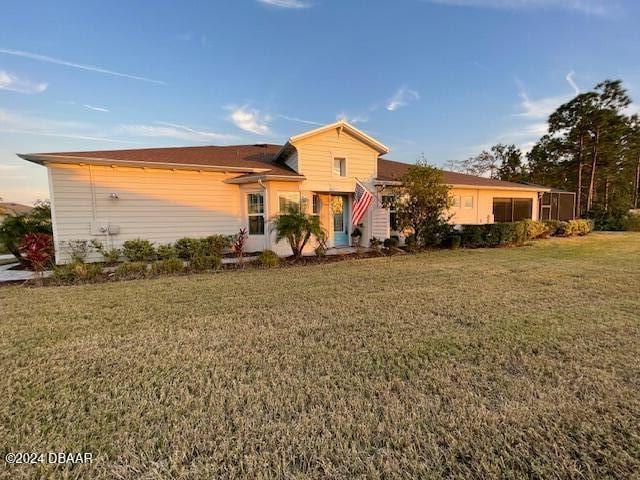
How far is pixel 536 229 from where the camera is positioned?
14562mm

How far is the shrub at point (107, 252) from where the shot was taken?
899 cm

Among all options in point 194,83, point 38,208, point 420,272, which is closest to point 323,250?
point 420,272

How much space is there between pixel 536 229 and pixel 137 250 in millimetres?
18383

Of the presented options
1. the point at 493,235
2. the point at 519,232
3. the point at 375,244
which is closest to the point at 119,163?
the point at 375,244

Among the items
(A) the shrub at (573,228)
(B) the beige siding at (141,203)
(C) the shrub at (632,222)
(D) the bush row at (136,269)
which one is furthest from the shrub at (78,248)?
(C) the shrub at (632,222)

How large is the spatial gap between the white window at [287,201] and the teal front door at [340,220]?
2155 millimetres

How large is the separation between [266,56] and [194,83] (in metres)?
3.43

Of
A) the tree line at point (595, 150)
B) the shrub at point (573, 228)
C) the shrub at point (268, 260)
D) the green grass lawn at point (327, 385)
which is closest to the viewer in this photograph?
the green grass lawn at point (327, 385)

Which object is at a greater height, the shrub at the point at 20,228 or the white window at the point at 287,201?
the white window at the point at 287,201

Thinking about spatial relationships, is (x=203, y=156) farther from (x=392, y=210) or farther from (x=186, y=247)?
(x=392, y=210)

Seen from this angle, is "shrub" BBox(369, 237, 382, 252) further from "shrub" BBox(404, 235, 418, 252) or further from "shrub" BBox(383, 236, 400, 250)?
"shrub" BBox(404, 235, 418, 252)

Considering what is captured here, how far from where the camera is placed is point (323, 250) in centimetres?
1001

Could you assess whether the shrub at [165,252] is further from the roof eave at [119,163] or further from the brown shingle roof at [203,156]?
the brown shingle roof at [203,156]

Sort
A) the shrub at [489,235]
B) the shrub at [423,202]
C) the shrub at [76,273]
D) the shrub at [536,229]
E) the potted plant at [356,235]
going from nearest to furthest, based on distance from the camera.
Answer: the shrub at [76,273]
the shrub at [423,202]
the shrub at [489,235]
the potted plant at [356,235]
the shrub at [536,229]
